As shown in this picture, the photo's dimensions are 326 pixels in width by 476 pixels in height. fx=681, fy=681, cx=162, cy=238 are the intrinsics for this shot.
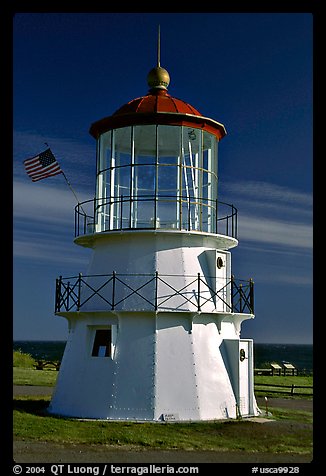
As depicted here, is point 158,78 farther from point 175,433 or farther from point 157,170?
point 175,433

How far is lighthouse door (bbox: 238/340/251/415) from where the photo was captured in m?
20.6

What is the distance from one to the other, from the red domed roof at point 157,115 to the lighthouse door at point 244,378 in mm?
6841

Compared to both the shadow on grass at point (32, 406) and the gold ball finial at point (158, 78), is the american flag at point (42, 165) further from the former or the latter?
the shadow on grass at point (32, 406)

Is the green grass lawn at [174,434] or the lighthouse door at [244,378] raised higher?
the lighthouse door at [244,378]

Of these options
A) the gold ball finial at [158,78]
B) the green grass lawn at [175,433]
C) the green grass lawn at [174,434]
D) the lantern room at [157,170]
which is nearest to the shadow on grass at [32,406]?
the green grass lawn at [175,433]

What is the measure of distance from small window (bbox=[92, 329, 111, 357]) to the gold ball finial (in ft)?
26.7

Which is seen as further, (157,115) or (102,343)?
(157,115)

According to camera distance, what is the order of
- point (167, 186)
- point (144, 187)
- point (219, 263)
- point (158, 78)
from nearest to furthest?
1. point (219, 263)
2. point (167, 186)
3. point (144, 187)
4. point (158, 78)

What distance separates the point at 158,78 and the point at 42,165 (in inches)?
186

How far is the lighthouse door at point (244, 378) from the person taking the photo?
2064 centimetres

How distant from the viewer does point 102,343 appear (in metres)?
20.2

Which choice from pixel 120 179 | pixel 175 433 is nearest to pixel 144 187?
pixel 120 179

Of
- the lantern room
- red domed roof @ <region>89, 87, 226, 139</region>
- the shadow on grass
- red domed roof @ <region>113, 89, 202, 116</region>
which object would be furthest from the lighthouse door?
red domed roof @ <region>113, 89, 202, 116</region>
